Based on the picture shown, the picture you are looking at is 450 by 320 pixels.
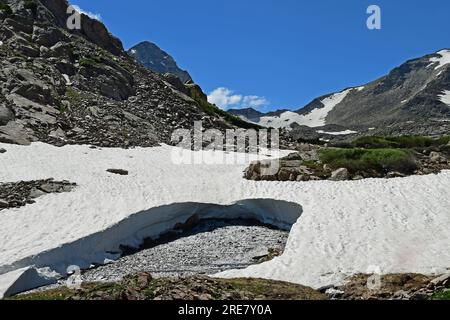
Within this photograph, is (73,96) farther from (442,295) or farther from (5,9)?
(442,295)

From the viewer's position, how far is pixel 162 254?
23422mm

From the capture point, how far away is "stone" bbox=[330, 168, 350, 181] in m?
32.4

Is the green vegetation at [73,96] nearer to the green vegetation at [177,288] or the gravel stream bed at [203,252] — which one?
the gravel stream bed at [203,252]

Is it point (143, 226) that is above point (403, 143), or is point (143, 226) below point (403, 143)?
below

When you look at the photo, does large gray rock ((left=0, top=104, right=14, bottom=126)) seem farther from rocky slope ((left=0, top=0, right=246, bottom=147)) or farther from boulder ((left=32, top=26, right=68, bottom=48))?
boulder ((left=32, top=26, right=68, bottom=48))

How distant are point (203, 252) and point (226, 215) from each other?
6195 millimetres

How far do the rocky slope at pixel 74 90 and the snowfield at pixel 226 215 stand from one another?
7386 millimetres

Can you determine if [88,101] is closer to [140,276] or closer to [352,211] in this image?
[352,211]

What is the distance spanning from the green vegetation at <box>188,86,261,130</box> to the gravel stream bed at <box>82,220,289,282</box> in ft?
158

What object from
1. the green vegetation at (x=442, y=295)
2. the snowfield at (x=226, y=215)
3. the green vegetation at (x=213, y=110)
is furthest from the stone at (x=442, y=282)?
the green vegetation at (x=213, y=110)

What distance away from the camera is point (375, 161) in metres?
35.9

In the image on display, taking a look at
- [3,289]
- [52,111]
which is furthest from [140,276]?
[52,111]

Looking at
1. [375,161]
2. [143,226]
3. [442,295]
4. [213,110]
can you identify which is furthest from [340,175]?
[213,110]

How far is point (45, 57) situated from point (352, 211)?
49851 mm
